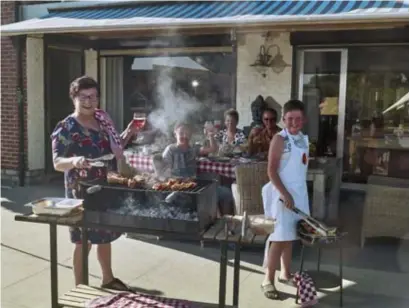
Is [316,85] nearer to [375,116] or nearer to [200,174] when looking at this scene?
[375,116]

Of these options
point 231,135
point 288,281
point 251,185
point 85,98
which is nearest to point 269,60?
point 231,135

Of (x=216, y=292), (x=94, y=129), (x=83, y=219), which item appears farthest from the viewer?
(x=216, y=292)

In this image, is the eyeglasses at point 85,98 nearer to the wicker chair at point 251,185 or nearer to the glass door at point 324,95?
the wicker chair at point 251,185

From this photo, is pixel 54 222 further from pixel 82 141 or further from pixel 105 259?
pixel 105 259

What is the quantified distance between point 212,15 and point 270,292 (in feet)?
11.7

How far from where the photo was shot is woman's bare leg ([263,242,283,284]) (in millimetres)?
3777

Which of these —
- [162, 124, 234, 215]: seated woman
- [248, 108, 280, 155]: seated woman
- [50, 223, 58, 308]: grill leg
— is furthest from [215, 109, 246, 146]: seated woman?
[50, 223, 58, 308]: grill leg

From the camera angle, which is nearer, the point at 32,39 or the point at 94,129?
the point at 94,129

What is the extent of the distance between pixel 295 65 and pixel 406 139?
189 centimetres

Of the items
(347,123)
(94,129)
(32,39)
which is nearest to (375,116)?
(347,123)

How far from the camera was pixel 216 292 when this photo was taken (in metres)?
3.90

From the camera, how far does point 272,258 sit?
3799mm

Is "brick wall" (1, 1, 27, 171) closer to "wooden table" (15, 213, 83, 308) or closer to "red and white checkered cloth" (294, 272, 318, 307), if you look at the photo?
"wooden table" (15, 213, 83, 308)

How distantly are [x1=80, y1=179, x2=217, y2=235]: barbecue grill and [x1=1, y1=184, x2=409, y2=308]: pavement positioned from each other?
2.84 ft
